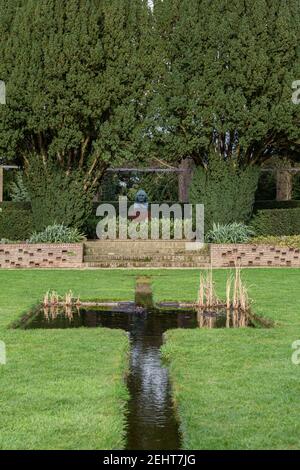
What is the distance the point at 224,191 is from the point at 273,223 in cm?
212

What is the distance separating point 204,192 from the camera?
23859mm

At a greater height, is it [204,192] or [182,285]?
[204,192]

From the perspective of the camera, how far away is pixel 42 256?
69.4 feet

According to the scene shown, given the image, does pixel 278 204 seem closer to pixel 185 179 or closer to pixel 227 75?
pixel 185 179

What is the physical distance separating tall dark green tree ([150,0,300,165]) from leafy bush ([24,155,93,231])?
3.13 metres

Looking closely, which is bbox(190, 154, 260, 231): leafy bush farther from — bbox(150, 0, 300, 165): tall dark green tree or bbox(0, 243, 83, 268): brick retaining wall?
bbox(0, 243, 83, 268): brick retaining wall

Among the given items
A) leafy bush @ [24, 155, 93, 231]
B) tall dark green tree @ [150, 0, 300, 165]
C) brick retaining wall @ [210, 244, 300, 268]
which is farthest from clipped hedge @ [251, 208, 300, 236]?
leafy bush @ [24, 155, 93, 231]

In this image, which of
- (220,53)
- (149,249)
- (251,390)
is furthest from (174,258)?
(251,390)

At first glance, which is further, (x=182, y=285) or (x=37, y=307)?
(x=182, y=285)

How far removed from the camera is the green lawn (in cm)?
569

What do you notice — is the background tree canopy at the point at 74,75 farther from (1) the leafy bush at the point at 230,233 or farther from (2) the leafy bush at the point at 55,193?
Answer: (1) the leafy bush at the point at 230,233

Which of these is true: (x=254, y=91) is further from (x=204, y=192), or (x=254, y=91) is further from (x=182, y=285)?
(x=182, y=285)
